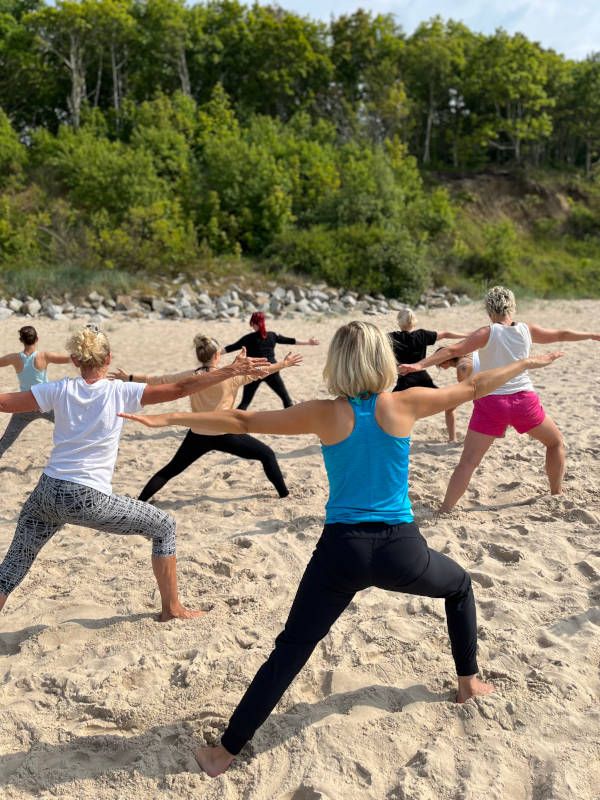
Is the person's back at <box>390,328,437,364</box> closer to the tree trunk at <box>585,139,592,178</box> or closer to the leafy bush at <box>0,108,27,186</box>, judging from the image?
the leafy bush at <box>0,108,27,186</box>

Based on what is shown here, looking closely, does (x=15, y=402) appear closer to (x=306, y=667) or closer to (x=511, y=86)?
(x=306, y=667)

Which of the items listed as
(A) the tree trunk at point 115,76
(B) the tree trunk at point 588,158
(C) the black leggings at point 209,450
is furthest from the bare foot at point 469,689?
(B) the tree trunk at point 588,158

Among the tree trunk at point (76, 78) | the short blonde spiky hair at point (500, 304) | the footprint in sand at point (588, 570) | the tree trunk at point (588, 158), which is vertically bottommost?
the footprint in sand at point (588, 570)

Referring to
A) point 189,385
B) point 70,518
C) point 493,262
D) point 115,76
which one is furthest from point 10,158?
point 189,385

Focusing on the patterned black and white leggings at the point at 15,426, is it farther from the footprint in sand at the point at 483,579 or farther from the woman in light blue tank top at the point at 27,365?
the footprint in sand at the point at 483,579

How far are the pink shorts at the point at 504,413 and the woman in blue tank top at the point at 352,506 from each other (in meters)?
2.74

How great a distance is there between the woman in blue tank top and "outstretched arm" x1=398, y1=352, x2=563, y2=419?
0.06 feet

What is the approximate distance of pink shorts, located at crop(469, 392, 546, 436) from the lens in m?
5.58

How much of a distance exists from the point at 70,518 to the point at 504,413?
3413 mm

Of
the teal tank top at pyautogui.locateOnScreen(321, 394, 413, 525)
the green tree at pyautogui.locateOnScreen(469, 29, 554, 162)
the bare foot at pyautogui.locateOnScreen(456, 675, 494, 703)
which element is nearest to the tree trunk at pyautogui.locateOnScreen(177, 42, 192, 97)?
the green tree at pyautogui.locateOnScreen(469, 29, 554, 162)

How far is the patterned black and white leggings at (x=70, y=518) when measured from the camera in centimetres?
381

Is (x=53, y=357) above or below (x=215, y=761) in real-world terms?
above

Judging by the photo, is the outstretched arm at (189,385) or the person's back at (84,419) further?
the person's back at (84,419)

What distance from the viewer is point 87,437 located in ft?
12.6
